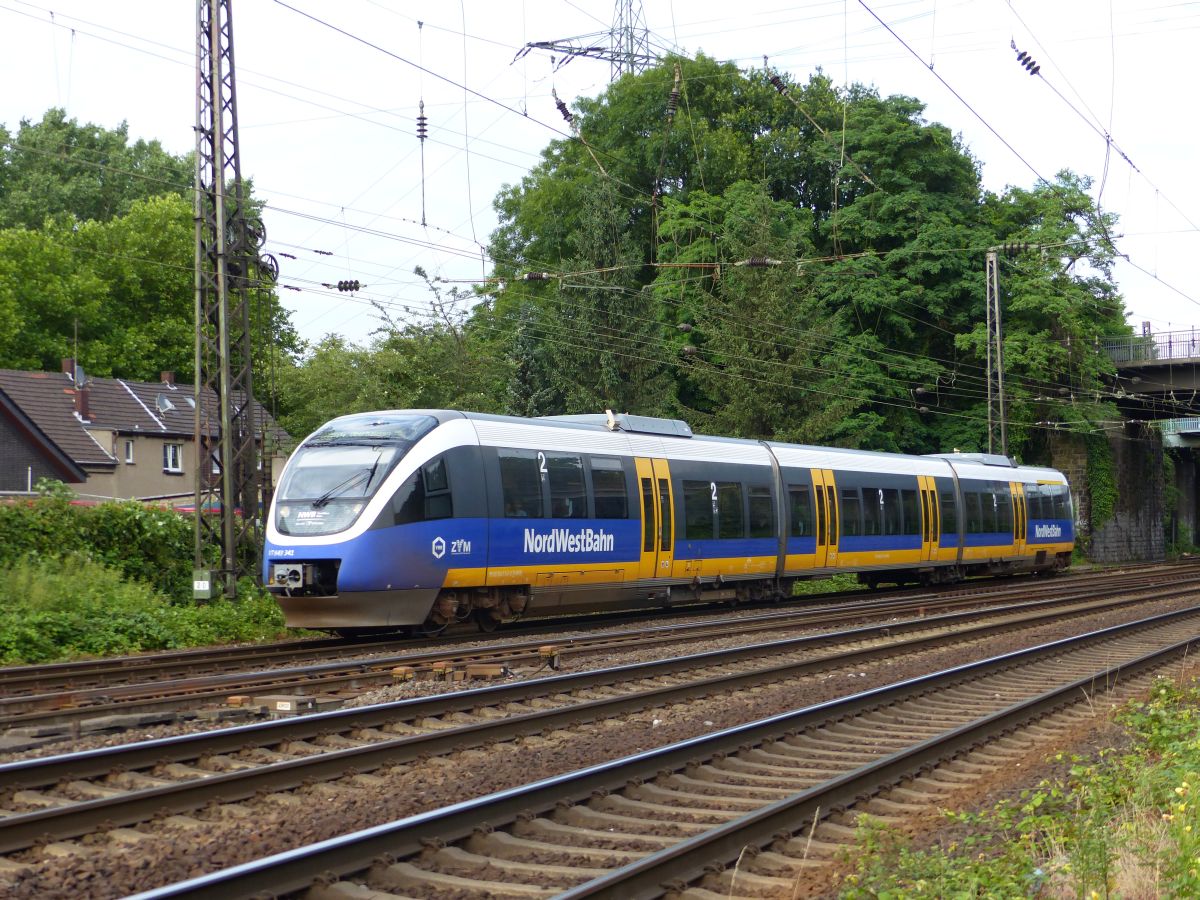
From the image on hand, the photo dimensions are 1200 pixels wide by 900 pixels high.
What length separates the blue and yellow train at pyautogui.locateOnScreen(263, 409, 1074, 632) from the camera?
54.9 ft

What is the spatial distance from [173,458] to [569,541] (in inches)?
1651

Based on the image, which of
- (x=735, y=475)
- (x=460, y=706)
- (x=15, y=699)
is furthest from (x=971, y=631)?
(x=15, y=699)

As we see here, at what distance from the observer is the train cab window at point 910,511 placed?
96.6 feet

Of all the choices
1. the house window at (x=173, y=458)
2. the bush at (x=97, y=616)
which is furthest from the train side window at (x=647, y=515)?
the house window at (x=173, y=458)

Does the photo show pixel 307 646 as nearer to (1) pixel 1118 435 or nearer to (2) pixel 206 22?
(2) pixel 206 22

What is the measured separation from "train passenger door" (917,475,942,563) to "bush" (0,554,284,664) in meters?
16.0

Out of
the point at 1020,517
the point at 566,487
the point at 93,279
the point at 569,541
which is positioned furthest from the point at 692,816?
the point at 93,279

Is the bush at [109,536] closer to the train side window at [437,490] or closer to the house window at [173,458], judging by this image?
the train side window at [437,490]

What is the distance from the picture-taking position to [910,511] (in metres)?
29.7

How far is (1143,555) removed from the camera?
57469mm

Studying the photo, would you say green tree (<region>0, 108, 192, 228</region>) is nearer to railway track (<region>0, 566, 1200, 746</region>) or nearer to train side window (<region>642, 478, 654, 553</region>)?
train side window (<region>642, 478, 654, 553</region>)

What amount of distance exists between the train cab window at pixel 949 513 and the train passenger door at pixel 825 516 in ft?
17.6

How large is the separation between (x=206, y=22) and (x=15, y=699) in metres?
12.9

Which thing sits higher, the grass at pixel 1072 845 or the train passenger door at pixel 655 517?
the train passenger door at pixel 655 517
